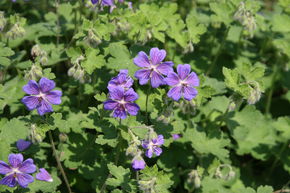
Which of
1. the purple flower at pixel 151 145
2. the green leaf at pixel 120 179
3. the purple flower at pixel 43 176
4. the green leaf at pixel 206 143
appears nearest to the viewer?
the purple flower at pixel 151 145

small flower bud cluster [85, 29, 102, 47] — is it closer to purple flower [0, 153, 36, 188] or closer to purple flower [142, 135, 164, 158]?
purple flower [142, 135, 164, 158]

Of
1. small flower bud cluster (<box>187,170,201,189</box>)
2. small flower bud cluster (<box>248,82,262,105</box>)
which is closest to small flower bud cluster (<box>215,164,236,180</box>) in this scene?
small flower bud cluster (<box>187,170,201,189</box>)

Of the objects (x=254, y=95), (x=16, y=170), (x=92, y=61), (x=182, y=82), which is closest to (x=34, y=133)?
(x=16, y=170)

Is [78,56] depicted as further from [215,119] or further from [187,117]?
[215,119]

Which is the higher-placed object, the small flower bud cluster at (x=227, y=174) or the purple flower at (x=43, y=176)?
the purple flower at (x=43, y=176)

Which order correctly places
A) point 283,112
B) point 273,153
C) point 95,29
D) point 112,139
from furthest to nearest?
point 283,112
point 273,153
point 95,29
point 112,139

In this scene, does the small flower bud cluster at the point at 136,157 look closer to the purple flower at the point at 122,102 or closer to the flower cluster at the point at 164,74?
the purple flower at the point at 122,102

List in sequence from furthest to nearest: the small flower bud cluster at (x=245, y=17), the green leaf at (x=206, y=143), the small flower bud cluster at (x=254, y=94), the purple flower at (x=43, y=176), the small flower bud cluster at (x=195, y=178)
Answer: the small flower bud cluster at (x=245, y=17) → the green leaf at (x=206, y=143) → the small flower bud cluster at (x=195, y=178) → the small flower bud cluster at (x=254, y=94) → the purple flower at (x=43, y=176)

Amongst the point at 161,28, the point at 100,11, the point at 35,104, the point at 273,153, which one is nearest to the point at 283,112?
the point at 273,153

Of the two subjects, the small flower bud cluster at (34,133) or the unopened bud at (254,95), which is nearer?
the small flower bud cluster at (34,133)

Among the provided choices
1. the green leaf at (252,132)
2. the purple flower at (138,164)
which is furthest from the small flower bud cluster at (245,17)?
the purple flower at (138,164)
